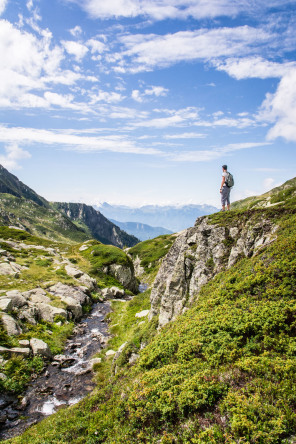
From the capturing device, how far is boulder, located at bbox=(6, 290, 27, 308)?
→ 33.8 meters

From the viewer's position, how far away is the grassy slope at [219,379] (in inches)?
331

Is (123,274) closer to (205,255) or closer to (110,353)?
(110,353)

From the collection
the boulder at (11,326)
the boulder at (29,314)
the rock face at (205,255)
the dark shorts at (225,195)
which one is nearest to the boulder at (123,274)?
the boulder at (29,314)

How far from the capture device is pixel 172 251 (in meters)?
29.7

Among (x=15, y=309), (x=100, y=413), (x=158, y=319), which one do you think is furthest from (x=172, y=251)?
(x=15, y=309)

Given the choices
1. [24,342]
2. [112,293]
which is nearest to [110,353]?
[24,342]

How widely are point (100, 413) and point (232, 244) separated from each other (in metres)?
16.9

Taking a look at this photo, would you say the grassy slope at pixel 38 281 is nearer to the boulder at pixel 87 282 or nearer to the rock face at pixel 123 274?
the rock face at pixel 123 274

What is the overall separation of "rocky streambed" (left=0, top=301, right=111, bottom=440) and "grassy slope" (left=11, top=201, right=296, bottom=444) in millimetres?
2895

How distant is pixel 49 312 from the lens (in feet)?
122

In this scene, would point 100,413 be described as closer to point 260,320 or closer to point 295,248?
point 260,320

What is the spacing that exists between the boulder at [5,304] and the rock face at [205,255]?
64.5ft

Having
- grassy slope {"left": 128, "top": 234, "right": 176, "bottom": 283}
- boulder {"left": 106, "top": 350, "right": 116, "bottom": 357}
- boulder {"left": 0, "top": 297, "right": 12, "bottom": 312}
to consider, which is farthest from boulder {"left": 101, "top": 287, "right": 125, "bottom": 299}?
grassy slope {"left": 128, "top": 234, "right": 176, "bottom": 283}

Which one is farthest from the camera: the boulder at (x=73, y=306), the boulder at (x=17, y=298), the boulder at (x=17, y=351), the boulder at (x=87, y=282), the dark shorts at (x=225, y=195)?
the boulder at (x=87, y=282)
